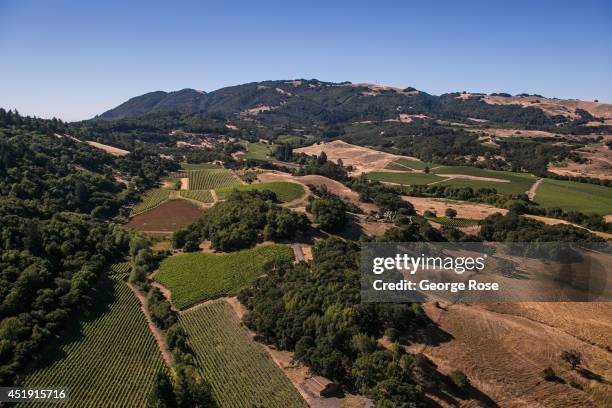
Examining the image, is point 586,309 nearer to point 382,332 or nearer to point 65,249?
point 382,332

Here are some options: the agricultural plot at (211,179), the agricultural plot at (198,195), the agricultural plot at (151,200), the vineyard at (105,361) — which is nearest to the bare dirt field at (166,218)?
the agricultural plot at (151,200)

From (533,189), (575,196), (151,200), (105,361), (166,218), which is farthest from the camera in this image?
(533,189)

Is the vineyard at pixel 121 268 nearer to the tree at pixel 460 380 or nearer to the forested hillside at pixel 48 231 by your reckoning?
the forested hillside at pixel 48 231

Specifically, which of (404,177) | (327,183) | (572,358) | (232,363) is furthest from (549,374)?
(404,177)

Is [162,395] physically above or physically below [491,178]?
below

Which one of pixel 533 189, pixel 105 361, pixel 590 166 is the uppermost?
pixel 590 166

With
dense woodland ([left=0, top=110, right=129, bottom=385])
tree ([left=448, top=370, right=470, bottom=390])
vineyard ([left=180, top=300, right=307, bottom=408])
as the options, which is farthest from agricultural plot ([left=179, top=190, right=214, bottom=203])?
tree ([left=448, top=370, right=470, bottom=390])

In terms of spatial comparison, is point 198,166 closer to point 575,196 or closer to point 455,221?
point 455,221

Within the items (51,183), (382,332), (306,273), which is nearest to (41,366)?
(306,273)
